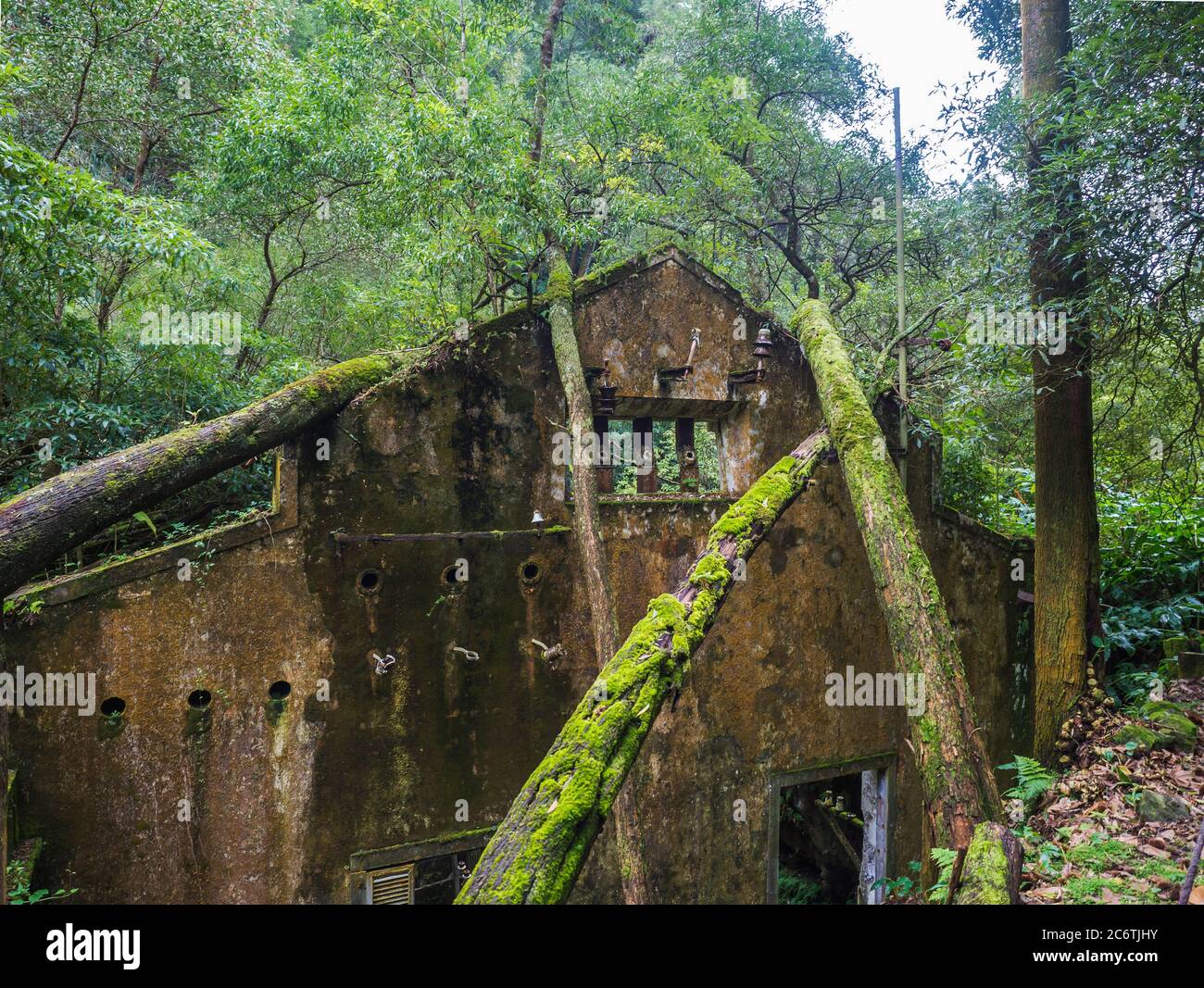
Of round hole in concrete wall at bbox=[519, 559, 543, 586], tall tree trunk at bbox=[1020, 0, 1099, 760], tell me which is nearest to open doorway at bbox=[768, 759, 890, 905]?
tall tree trunk at bbox=[1020, 0, 1099, 760]

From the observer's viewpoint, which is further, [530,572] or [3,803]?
[530,572]

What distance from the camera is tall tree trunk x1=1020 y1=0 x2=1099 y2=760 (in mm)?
6215

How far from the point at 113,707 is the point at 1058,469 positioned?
8.49 metres

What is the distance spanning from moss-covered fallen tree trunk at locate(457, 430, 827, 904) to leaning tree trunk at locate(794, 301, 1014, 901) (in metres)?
1.03

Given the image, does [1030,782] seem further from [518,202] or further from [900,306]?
[518,202]

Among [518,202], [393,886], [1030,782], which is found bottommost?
[393,886]

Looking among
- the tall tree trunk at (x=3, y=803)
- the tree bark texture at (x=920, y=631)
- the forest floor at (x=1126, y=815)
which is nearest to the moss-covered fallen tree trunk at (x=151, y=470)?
the tall tree trunk at (x=3, y=803)

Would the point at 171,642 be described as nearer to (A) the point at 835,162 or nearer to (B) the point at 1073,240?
(B) the point at 1073,240

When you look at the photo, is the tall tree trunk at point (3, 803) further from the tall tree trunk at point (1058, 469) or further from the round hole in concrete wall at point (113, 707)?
the tall tree trunk at point (1058, 469)

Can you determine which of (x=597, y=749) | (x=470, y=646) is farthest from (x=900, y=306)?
(x=597, y=749)

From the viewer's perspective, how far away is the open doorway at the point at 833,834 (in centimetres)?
797

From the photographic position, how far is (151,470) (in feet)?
16.1

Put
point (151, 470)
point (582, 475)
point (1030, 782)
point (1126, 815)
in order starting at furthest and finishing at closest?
point (582, 475), point (1030, 782), point (151, 470), point (1126, 815)

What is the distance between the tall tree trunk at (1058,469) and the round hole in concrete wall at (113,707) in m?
7.86
